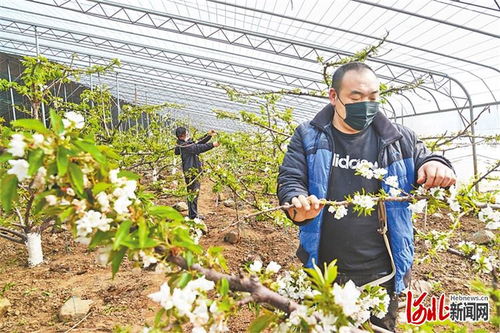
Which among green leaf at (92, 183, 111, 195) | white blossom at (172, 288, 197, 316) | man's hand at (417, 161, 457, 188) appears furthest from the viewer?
man's hand at (417, 161, 457, 188)

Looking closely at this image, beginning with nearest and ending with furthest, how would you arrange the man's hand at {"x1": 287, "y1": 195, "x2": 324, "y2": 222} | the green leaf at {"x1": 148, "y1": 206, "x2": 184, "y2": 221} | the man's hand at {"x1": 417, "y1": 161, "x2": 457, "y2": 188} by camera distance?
the green leaf at {"x1": 148, "y1": 206, "x2": 184, "y2": 221}
the man's hand at {"x1": 287, "y1": 195, "x2": 324, "y2": 222}
the man's hand at {"x1": 417, "y1": 161, "x2": 457, "y2": 188}

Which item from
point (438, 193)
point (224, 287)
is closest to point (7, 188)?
point (224, 287)

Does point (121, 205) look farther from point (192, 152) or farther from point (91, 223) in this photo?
point (192, 152)

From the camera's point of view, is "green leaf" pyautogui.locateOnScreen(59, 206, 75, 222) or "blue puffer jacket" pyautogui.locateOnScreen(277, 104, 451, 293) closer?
"green leaf" pyautogui.locateOnScreen(59, 206, 75, 222)

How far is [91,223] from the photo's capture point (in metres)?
0.80

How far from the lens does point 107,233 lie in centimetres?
83

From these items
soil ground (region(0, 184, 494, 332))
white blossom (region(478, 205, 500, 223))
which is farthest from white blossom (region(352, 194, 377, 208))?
soil ground (region(0, 184, 494, 332))

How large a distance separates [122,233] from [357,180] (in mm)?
1406

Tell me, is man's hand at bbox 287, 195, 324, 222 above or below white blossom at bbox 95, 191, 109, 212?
below

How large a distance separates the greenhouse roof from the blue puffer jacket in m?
3.02

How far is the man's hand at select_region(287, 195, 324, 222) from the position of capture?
4.36ft

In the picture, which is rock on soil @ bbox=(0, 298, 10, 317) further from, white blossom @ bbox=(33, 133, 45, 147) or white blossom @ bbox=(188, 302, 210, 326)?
white blossom @ bbox=(188, 302, 210, 326)

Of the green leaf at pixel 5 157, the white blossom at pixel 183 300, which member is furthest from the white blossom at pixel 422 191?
the green leaf at pixel 5 157

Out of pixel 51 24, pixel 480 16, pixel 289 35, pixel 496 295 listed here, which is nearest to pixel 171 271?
pixel 496 295
